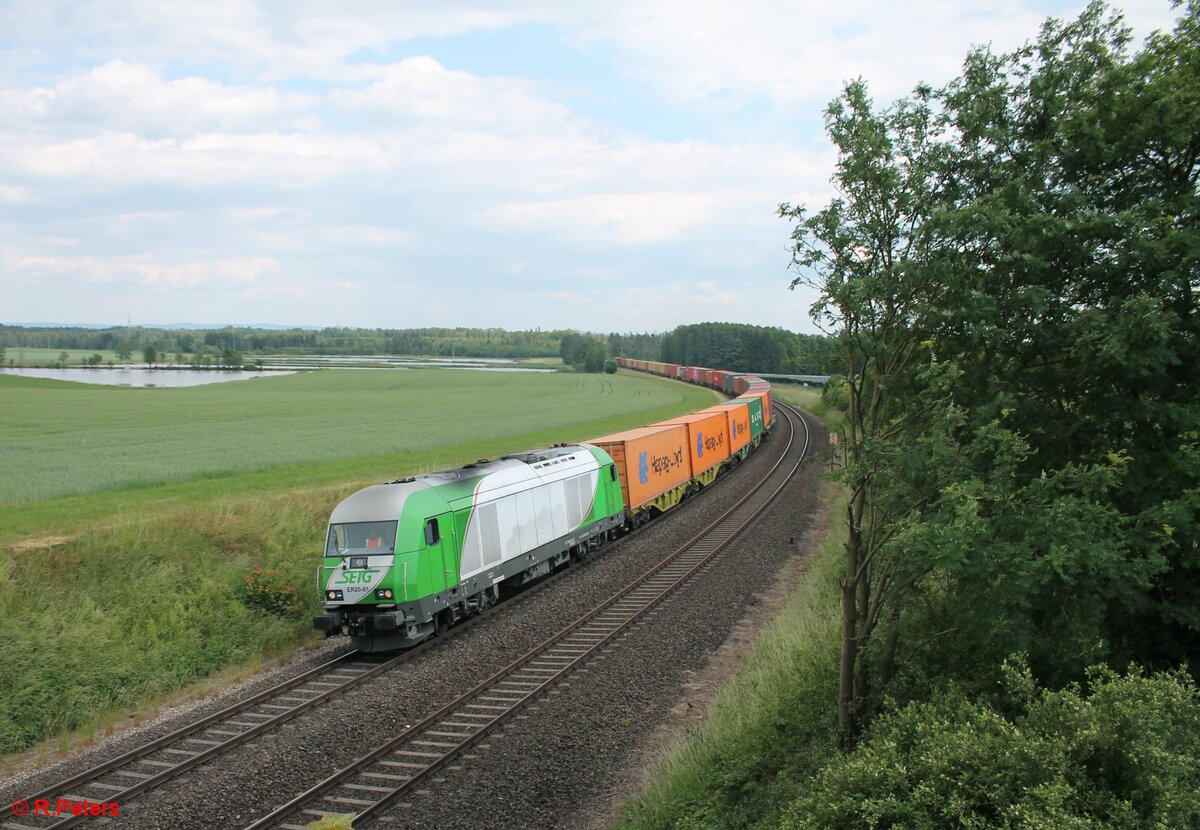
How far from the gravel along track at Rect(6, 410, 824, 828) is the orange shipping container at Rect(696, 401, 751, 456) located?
1818cm

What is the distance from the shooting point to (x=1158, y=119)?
26.3ft

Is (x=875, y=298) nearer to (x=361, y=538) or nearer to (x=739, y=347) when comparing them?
(x=361, y=538)

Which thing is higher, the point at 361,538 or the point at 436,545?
the point at 361,538

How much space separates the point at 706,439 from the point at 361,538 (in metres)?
20.4

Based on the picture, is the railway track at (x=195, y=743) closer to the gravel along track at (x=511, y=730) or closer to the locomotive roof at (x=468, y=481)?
the gravel along track at (x=511, y=730)

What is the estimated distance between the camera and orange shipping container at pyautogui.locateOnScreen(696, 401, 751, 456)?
37938 mm

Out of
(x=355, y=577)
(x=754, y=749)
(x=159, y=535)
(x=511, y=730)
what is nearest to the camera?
(x=754, y=749)

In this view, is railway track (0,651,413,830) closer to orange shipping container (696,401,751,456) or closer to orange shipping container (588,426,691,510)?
orange shipping container (588,426,691,510)

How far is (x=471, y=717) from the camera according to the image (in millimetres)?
12469

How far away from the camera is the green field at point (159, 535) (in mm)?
13625

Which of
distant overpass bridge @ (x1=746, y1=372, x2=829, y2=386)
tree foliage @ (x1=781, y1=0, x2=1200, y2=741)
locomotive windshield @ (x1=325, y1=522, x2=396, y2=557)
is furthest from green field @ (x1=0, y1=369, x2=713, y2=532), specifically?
distant overpass bridge @ (x1=746, y1=372, x2=829, y2=386)

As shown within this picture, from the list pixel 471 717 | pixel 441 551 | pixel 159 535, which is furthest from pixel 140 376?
pixel 471 717

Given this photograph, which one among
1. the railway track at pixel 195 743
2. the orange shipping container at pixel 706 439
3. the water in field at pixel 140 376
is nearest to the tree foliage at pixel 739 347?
the water in field at pixel 140 376

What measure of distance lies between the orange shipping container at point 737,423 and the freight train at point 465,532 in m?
11.4
